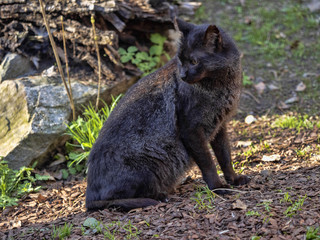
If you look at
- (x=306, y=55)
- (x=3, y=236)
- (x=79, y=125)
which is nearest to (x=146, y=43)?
(x=79, y=125)

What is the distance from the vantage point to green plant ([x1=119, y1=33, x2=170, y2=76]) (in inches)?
244

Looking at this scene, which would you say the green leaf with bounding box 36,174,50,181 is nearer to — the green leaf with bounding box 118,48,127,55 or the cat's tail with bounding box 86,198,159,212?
the cat's tail with bounding box 86,198,159,212

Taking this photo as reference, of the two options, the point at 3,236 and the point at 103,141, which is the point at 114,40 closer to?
the point at 103,141

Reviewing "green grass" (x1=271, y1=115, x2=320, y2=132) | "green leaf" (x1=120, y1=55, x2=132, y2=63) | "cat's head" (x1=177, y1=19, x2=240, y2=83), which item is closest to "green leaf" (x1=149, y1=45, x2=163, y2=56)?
"green leaf" (x1=120, y1=55, x2=132, y2=63)

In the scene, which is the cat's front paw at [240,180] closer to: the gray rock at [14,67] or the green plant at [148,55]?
the green plant at [148,55]

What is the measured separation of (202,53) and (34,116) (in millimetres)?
2701

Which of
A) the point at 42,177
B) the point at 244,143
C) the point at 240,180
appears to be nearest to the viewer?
the point at 240,180

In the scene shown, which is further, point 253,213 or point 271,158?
point 271,158

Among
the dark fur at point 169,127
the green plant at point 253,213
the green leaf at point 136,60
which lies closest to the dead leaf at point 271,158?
the dark fur at point 169,127

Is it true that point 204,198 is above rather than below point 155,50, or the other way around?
below

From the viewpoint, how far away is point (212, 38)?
3832 millimetres

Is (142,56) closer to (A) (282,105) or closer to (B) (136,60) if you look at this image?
(B) (136,60)

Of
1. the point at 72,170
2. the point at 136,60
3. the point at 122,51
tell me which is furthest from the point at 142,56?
the point at 72,170

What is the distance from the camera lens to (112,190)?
13.5 feet
